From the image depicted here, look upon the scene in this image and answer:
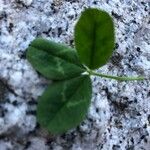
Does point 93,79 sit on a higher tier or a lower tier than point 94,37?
lower

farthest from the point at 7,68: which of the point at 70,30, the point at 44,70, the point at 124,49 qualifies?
the point at 124,49

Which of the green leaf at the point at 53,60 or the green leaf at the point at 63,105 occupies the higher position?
the green leaf at the point at 53,60

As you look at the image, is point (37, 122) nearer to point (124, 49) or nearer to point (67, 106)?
point (67, 106)
